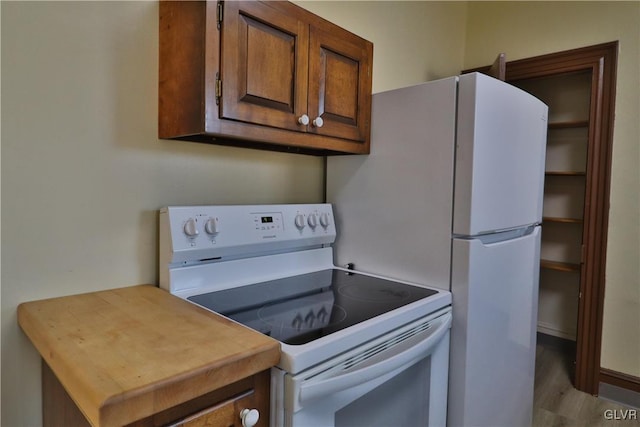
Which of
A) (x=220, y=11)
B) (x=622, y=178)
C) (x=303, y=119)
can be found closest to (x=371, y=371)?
(x=303, y=119)

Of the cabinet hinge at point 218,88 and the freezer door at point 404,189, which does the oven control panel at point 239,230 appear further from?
the cabinet hinge at point 218,88

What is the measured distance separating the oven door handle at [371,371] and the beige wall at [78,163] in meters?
0.67

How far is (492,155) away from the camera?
1.26m

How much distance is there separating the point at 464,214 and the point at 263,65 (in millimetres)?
743

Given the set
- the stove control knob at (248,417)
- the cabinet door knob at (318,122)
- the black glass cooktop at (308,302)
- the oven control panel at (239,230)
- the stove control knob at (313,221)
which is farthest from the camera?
the stove control knob at (313,221)

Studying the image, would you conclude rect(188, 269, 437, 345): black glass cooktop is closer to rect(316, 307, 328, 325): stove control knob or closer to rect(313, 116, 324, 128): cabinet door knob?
rect(316, 307, 328, 325): stove control knob

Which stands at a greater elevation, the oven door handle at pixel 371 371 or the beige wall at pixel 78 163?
the beige wall at pixel 78 163

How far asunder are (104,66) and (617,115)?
253cm

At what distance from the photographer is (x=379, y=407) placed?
1016 mm

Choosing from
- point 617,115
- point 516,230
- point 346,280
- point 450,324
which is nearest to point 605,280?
point 617,115

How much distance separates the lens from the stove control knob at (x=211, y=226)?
119cm

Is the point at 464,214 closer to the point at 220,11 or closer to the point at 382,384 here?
the point at 382,384

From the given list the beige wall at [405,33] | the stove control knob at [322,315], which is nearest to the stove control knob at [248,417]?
the stove control knob at [322,315]

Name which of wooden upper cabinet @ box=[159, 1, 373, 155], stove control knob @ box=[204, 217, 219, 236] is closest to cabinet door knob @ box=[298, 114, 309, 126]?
wooden upper cabinet @ box=[159, 1, 373, 155]
